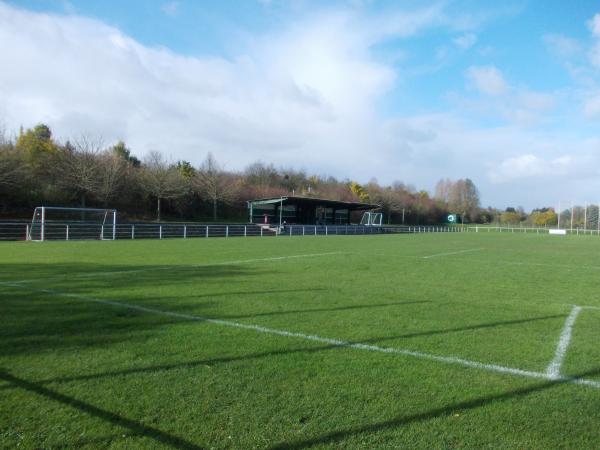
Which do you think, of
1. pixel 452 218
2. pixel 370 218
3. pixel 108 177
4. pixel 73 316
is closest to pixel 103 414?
pixel 73 316

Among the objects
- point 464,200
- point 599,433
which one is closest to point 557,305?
point 599,433

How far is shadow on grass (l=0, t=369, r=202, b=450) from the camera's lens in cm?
338

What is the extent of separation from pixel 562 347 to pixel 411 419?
3.32 meters

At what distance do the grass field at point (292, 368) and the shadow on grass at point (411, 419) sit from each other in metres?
0.02

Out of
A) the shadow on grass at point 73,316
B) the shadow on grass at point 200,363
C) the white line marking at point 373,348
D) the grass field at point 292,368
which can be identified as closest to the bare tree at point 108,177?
the shadow on grass at point 73,316

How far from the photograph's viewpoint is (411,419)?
3.79 meters

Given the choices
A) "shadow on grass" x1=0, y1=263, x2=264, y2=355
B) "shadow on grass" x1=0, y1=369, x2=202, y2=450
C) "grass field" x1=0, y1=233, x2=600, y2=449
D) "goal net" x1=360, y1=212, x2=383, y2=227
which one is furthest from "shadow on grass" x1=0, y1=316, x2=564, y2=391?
"goal net" x1=360, y1=212, x2=383, y2=227

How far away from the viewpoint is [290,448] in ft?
10.9

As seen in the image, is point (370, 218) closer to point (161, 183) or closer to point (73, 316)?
point (161, 183)

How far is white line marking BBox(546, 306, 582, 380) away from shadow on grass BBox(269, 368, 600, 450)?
10.9 inches

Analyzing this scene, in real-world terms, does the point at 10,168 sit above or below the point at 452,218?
above

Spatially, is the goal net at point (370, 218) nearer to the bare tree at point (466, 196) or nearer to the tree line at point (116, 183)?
the tree line at point (116, 183)

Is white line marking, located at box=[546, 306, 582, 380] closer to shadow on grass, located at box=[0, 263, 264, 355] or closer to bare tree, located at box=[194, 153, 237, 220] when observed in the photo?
shadow on grass, located at box=[0, 263, 264, 355]

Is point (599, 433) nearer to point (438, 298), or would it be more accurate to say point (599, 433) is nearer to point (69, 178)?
point (438, 298)
